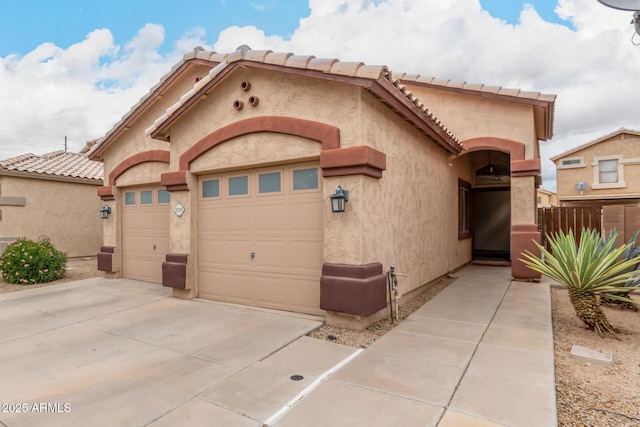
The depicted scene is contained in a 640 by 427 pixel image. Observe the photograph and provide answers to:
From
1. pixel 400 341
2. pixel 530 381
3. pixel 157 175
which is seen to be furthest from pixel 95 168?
pixel 530 381

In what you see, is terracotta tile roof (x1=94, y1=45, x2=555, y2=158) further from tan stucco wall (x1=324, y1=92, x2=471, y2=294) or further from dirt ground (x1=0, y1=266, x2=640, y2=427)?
dirt ground (x1=0, y1=266, x2=640, y2=427)

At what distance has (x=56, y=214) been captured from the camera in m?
14.0

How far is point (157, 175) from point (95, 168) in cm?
892

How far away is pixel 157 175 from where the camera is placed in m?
9.50

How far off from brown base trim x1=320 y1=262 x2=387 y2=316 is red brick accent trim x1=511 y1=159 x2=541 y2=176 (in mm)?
6140

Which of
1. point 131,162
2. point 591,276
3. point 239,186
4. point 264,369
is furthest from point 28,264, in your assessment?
point 591,276

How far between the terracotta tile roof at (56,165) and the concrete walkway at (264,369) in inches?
347

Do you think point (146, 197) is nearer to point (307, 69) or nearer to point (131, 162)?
point (131, 162)

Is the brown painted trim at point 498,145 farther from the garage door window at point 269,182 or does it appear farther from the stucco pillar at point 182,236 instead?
the stucco pillar at point 182,236

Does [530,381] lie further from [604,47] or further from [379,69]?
[604,47]

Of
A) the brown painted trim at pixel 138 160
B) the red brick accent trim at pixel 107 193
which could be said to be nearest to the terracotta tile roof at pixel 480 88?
the brown painted trim at pixel 138 160

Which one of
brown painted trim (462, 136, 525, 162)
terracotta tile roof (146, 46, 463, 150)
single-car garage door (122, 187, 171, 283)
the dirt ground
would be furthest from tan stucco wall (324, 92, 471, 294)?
single-car garage door (122, 187, 171, 283)

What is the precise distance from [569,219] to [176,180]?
444 inches

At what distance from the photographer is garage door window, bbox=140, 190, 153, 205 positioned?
984 cm
